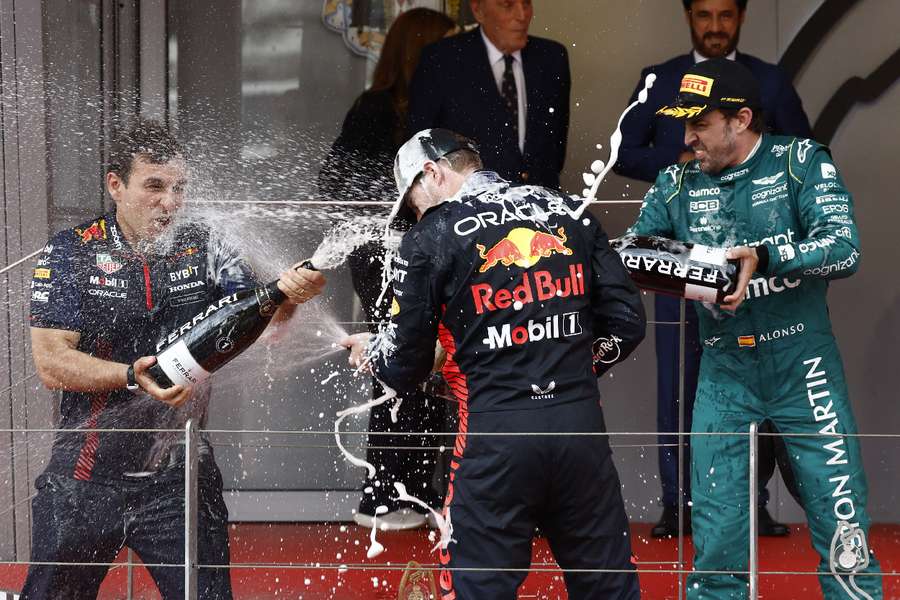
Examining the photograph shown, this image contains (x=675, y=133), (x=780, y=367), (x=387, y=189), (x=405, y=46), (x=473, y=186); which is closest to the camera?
(x=473, y=186)

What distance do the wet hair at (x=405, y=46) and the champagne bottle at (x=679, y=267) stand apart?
5.63 ft

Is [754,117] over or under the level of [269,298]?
over

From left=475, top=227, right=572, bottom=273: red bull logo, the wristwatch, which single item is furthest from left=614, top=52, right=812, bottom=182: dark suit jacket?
the wristwatch

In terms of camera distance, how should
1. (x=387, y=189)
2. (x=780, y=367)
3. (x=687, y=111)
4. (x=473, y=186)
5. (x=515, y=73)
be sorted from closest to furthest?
(x=473, y=186)
(x=780, y=367)
(x=687, y=111)
(x=515, y=73)
(x=387, y=189)

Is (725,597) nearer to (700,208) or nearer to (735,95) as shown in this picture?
(700,208)

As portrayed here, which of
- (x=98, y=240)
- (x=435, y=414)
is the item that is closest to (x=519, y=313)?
(x=98, y=240)

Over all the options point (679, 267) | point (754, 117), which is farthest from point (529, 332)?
point (754, 117)

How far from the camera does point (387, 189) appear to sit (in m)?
5.44

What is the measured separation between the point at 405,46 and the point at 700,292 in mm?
2016

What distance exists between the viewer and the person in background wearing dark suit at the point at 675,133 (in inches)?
191

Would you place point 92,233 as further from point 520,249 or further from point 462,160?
point 520,249

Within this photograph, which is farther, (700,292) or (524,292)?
(700,292)

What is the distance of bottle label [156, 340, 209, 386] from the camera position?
3.77 meters

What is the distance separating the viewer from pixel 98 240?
3.85m
